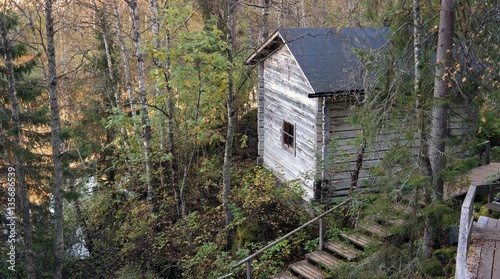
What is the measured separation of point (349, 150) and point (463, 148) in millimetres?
5419

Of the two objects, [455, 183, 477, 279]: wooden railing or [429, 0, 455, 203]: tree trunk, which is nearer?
[455, 183, 477, 279]: wooden railing

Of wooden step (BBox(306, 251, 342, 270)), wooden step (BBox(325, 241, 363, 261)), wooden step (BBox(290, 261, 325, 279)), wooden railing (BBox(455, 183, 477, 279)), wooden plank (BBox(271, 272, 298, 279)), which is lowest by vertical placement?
wooden plank (BBox(271, 272, 298, 279))

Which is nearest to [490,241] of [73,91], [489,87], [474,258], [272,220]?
[474,258]

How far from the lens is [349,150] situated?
40.3ft

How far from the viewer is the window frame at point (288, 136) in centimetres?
1380

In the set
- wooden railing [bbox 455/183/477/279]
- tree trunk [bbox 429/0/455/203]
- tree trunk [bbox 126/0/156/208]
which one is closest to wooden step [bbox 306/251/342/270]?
tree trunk [bbox 429/0/455/203]

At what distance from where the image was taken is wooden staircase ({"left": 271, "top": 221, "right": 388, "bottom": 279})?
969 cm

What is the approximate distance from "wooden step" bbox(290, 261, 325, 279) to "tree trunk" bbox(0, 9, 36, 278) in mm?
7750

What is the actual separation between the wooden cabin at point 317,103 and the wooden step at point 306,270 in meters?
2.56

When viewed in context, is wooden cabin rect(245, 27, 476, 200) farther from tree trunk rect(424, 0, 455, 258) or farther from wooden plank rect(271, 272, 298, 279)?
tree trunk rect(424, 0, 455, 258)

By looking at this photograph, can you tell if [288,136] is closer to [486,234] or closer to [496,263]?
[486,234]

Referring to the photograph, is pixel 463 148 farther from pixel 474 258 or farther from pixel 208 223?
pixel 208 223

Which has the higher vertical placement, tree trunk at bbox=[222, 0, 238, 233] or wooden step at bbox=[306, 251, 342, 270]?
tree trunk at bbox=[222, 0, 238, 233]

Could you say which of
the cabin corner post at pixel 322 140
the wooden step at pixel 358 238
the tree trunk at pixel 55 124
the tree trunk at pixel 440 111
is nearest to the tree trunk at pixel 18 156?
the tree trunk at pixel 55 124
